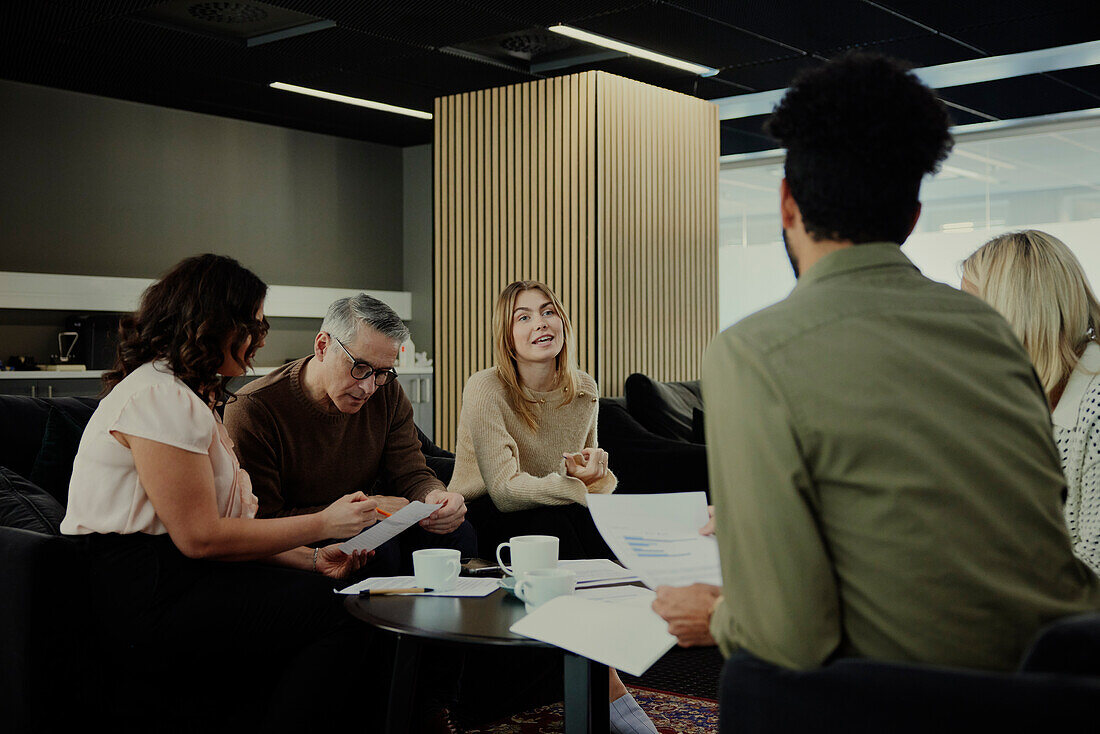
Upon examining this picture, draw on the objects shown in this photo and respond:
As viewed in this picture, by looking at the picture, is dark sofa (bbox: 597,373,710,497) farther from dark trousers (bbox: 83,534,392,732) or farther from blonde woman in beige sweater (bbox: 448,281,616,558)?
dark trousers (bbox: 83,534,392,732)

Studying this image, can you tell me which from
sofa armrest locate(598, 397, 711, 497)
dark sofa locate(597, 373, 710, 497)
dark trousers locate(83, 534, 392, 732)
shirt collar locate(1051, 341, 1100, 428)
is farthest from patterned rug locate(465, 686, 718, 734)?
dark sofa locate(597, 373, 710, 497)

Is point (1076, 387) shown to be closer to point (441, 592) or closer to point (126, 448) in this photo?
point (441, 592)

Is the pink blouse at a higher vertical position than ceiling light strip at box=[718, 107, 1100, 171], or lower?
lower

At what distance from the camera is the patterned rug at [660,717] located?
2967 mm

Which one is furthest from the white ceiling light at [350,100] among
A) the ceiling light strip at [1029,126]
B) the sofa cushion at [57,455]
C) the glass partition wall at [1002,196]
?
the sofa cushion at [57,455]

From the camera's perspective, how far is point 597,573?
7.20ft

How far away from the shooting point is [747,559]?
1.12 meters

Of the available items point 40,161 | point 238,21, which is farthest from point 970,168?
point 40,161

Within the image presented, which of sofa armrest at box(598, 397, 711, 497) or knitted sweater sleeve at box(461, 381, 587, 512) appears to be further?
sofa armrest at box(598, 397, 711, 497)

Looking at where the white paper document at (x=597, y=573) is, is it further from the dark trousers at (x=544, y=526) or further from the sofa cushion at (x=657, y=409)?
the sofa cushion at (x=657, y=409)

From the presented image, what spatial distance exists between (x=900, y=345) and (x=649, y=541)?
2.16ft

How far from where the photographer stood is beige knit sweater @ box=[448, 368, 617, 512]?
341 centimetres

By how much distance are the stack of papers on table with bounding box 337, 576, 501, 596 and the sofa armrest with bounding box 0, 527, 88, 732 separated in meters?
0.57

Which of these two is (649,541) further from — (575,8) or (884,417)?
(575,8)
